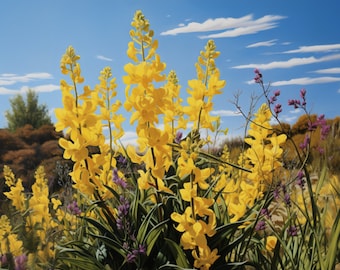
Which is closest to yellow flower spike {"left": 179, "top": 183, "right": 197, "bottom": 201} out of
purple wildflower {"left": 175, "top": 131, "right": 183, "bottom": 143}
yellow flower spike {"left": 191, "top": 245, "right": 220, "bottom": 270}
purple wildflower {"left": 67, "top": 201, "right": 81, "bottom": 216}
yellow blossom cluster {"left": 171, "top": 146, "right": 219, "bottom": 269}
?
yellow blossom cluster {"left": 171, "top": 146, "right": 219, "bottom": 269}

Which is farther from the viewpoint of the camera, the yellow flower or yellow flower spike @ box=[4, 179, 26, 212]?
yellow flower spike @ box=[4, 179, 26, 212]

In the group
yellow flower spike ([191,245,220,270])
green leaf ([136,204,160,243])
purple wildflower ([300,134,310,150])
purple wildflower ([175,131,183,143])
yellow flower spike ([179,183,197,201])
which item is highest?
purple wildflower ([175,131,183,143])

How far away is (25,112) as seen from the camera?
1994cm

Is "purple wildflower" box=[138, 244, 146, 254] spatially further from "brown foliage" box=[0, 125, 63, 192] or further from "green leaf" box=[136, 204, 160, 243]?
"brown foliage" box=[0, 125, 63, 192]

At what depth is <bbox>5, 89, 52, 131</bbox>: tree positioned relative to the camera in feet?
64.7

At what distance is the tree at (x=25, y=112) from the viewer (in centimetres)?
1972

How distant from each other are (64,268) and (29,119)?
17.2 m

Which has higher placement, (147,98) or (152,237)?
(147,98)

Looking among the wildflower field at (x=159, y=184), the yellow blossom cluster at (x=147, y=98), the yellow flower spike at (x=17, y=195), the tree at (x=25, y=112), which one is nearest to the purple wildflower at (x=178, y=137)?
the wildflower field at (x=159, y=184)

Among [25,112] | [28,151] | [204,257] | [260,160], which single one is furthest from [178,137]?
[25,112]

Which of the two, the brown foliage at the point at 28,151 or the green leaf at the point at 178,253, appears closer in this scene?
the green leaf at the point at 178,253

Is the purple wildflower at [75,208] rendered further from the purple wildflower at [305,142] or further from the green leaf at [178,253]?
the purple wildflower at [305,142]

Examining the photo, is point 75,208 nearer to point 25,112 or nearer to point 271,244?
point 271,244

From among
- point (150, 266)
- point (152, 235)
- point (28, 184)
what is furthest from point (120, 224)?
point (28, 184)
